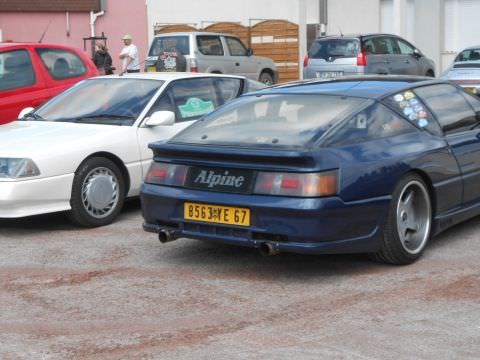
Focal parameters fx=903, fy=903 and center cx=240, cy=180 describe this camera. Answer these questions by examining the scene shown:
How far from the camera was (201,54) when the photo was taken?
2164 cm

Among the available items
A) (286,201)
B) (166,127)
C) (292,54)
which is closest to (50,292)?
(286,201)

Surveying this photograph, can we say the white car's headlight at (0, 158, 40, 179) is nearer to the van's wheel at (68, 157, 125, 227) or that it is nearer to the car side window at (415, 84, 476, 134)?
the van's wheel at (68, 157, 125, 227)

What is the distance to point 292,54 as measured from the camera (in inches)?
1029

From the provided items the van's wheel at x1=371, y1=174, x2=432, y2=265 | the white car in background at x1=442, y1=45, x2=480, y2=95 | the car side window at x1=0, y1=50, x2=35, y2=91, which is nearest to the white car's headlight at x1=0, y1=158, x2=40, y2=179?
the van's wheel at x1=371, y1=174, x2=432, y2=265

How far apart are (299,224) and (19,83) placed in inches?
234

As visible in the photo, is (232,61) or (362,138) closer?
(362,138)

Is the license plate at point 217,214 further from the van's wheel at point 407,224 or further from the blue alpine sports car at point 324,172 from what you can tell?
the van's wheel at point 407,224

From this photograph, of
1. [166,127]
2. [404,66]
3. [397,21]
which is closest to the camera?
[166,127]

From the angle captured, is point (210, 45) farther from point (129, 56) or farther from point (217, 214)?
point (217, 214)

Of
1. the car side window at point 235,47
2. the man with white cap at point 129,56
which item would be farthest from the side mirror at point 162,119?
the car side window at point 235,47

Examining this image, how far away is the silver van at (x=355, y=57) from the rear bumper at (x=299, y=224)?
45.3 ft

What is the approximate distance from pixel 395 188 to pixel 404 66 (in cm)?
1560

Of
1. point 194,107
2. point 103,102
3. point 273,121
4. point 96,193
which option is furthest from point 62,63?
point 273,121

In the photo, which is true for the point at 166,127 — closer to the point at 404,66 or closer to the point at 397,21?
the point at 404,66
